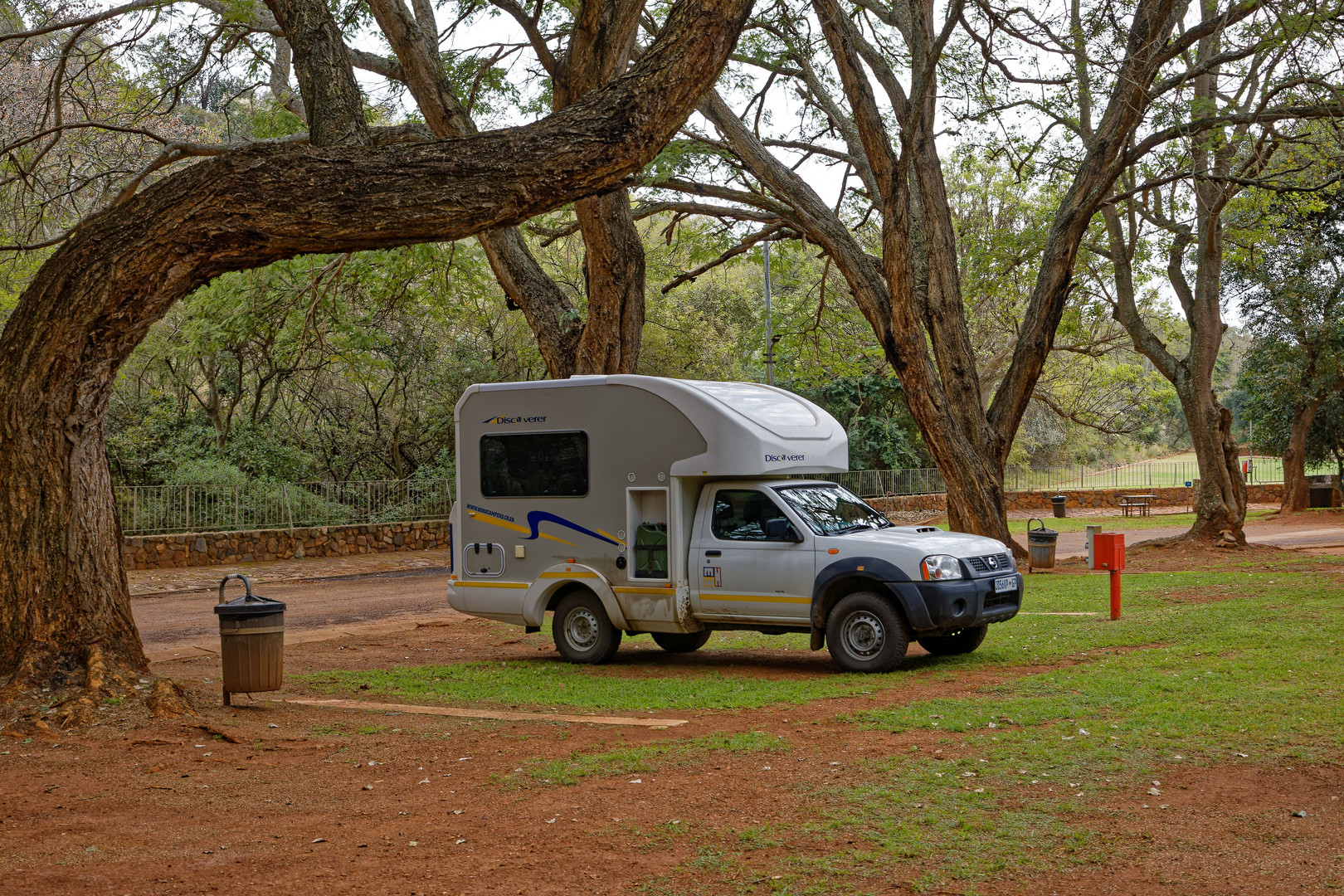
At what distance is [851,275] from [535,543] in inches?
314

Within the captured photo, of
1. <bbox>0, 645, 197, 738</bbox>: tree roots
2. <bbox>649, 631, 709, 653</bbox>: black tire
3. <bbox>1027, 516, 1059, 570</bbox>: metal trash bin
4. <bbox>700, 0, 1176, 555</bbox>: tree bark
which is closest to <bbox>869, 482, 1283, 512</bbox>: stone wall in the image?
<bbox>1027, 516, 1059, 570</bbox>: metal trash bin

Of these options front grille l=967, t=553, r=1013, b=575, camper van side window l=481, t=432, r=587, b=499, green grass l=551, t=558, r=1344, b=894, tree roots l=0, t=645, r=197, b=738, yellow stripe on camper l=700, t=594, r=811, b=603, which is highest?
camper van side window l=481, t=432, r=587, b=499

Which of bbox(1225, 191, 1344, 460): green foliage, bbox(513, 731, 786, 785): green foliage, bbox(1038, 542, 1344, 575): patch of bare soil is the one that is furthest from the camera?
bbox(1225, 191, 1344, 460): green foliage

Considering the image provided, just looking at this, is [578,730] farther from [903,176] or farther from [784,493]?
[903,176]

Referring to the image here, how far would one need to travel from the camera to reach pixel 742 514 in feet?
37.0

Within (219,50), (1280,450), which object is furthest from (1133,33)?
(1280,450)

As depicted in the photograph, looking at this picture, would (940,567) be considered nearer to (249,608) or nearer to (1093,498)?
(249,608)

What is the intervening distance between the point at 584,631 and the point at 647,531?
1.37 m

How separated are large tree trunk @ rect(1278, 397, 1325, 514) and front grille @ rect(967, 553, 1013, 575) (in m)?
25.9

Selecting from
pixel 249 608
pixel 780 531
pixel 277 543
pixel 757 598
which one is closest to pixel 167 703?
pixel 249 608

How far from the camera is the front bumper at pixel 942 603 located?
1006 centimetres

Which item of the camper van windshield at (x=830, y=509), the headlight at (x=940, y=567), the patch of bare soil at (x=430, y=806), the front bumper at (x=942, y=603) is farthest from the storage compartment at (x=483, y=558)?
the headlight at (x=940, y=567)

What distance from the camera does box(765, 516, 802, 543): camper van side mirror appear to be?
10.9 m

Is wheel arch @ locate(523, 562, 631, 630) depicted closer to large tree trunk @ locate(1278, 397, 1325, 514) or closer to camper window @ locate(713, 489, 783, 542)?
camper window @ locate(713, 489, 783, 542)
